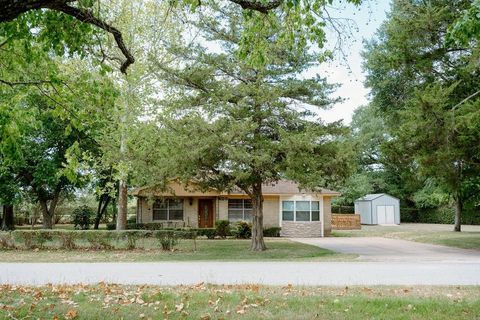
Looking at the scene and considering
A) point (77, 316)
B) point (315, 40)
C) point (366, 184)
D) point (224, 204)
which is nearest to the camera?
point (77, 316)

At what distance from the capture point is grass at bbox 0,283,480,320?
6039mm

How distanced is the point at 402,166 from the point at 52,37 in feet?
52.8

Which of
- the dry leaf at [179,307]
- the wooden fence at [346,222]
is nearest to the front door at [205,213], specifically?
the wooden fence at [346,222]

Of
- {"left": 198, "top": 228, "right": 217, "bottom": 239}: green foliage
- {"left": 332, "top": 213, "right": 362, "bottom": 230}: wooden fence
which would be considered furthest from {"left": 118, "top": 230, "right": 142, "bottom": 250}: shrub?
{"left": 332, "top": 213, "right": 362, "bottom": 230}: wooden fence

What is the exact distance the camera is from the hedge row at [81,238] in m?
18.8

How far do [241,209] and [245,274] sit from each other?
1974 centimetres

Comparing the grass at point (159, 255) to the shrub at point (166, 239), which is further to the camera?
the shrub at point (166, 239)

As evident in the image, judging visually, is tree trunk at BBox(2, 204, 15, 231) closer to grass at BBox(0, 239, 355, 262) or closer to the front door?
the front door

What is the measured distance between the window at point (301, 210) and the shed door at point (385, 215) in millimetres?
16198

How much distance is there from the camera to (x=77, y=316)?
5902 millimetres

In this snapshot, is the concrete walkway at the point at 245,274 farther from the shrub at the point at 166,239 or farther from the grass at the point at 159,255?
the shrub at the point at 166,239

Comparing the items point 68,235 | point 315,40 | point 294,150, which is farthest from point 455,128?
point 68,235

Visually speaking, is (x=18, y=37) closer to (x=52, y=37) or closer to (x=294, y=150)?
(x=52, y=37)

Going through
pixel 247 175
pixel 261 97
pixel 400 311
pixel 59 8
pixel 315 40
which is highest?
pixel 261 97
